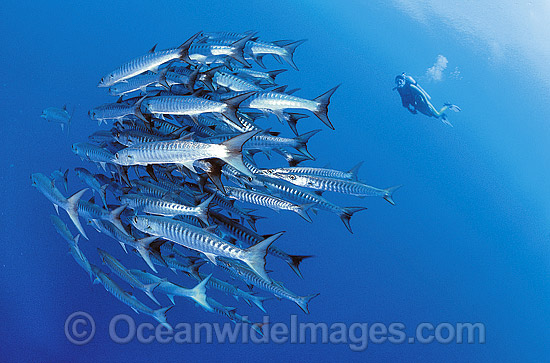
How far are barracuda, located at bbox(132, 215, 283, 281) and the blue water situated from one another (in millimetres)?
5514

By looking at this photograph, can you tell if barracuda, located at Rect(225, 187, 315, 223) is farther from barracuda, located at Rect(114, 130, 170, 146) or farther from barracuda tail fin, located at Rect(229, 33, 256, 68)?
barracuda tail fin, located at Rect(229, 33, 256, 68)

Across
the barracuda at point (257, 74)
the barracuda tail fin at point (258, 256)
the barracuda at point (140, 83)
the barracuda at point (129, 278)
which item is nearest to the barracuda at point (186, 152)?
the barracuda tail fin at point (258, 256)

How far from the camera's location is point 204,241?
259 centimetres

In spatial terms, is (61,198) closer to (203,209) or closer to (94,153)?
(94,153)

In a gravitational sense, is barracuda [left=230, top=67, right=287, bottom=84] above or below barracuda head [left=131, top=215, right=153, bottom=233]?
above

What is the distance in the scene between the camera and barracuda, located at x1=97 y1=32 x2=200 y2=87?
9.76 feet

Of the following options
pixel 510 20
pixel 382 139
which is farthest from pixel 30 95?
pixel 510 20

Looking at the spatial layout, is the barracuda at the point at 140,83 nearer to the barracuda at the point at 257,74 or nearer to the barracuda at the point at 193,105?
the barracuda at the point at 193,105

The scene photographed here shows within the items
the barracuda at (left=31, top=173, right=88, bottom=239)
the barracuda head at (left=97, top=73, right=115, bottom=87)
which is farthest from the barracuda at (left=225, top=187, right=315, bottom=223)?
A: the barracuda head at (left=97, top=73, right=115, bottom=87)

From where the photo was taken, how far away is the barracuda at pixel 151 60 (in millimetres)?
2975

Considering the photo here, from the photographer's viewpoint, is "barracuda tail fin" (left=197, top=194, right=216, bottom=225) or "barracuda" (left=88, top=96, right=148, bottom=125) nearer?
"barracuda tail fin" (left=197, top=194, right=216, bottom=225)

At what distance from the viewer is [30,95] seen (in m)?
9.59

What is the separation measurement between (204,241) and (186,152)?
2.15 feet

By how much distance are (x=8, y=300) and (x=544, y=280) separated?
22.0 meters
